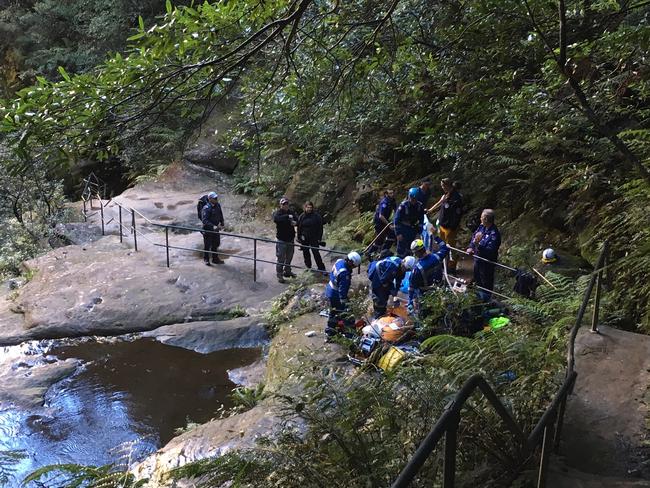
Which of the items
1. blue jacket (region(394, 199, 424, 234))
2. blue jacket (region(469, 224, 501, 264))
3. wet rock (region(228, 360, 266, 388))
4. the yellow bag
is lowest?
wet rock (region(228, 360, 266, 388))

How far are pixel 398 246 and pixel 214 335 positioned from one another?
399 cm

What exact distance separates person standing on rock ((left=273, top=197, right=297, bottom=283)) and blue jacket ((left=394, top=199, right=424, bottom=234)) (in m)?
2.24

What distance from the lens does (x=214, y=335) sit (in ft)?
31.7

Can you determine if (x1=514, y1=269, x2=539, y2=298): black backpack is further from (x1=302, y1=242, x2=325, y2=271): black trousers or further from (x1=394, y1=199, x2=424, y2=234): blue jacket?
(x1=302, y1=242, x2=325, y2=271): black trousers

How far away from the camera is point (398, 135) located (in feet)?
45.5

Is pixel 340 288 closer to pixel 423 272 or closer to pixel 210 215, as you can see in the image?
pixel 423 272

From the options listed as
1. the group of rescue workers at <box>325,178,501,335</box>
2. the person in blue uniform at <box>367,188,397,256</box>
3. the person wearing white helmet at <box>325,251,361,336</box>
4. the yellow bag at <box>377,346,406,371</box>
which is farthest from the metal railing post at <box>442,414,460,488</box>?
the person in blue uniform at <box>367,188,397,256</box>

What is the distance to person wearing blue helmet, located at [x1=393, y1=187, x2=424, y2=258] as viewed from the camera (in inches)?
415

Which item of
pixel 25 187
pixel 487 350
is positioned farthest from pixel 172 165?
pixel 487 350

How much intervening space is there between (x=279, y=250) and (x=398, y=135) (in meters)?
4.65

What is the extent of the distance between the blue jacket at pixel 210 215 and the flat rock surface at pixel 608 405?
8.83 meters

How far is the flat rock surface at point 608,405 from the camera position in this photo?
11.7 feet

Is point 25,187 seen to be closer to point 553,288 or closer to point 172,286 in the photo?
point 172,286

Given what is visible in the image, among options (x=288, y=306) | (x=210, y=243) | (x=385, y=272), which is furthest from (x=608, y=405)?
(x=210, y=243)
